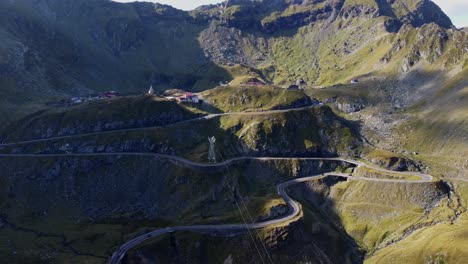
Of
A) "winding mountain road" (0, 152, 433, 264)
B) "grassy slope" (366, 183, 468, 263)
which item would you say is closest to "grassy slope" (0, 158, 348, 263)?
"winding mountain road" (0, 152, 433, 264)

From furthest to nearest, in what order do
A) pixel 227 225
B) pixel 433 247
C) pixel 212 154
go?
pixel 212 154 → pixel 227 225 → pixel 433 247

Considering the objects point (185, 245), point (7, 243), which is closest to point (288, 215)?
point (185, 245)

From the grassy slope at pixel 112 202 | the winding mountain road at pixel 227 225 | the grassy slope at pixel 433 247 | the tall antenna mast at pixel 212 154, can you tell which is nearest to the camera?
the winding mountain road at pixel 227 225

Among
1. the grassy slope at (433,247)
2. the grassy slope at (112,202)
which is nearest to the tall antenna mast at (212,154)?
the grassy slope at (112,202)

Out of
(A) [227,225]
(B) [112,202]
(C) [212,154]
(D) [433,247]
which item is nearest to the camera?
(D) [433,247]

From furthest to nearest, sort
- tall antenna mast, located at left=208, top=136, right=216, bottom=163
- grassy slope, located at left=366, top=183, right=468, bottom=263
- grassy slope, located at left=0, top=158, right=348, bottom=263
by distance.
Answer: tall antenna mast, located at left=208, top=136, right=216, bottom=163 < grassy slope, located at left=0, top=158, right=348, bottom=263 < grassy slope, located at left=366, top=183, right=468, bottom=263

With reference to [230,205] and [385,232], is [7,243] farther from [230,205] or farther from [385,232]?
[385,232]

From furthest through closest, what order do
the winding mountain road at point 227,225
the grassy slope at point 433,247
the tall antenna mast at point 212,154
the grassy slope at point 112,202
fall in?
the tall antenna mast at point 212,154, the grassy slope at point 112,202, the grassy slope at point 433,247, the winding mountain road at point 227,225

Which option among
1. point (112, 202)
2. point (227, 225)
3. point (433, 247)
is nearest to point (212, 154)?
point (112, 202)

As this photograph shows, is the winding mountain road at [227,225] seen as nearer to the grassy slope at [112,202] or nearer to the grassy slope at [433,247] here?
the grassy slope at [112,202]

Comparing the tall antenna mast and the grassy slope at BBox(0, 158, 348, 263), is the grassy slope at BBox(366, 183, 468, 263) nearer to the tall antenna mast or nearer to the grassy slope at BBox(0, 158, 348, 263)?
the grassy slope at BBox(0, 158, 348, 263)

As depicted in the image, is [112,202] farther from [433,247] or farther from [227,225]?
[433,247]
